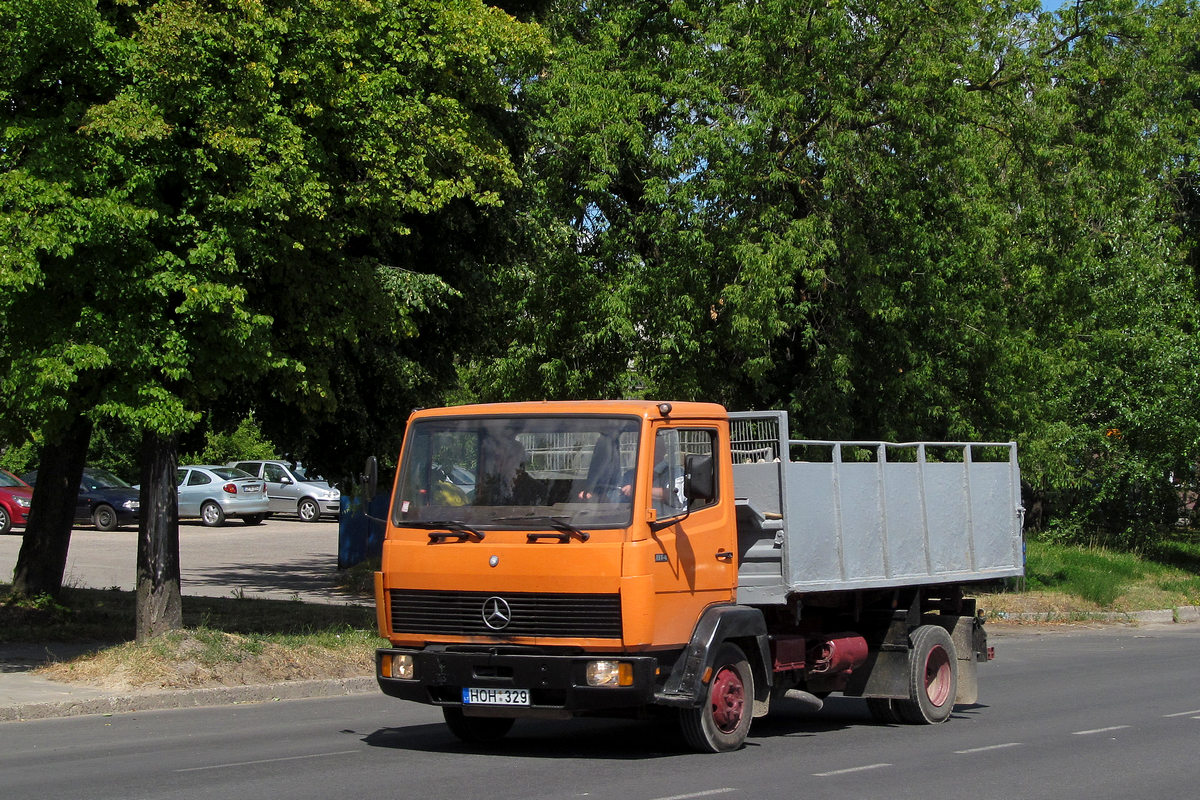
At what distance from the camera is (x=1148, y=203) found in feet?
92.0

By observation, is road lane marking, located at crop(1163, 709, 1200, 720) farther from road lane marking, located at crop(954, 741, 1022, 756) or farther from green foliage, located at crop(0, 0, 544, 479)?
green foliage, located at crop(0, 0, 544, 479)

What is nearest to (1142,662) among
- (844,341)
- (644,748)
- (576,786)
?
(844,341)

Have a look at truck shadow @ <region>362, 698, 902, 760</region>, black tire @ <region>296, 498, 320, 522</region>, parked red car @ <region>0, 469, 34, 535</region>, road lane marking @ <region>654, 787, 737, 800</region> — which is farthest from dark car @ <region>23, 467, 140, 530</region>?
road lane marking @ <region>654, 787, 737, 800</region>

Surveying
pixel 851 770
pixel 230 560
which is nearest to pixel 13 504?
pixel 230 560

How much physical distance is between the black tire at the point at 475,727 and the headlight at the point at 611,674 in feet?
5.41

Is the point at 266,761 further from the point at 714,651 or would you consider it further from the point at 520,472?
the point at 714,651

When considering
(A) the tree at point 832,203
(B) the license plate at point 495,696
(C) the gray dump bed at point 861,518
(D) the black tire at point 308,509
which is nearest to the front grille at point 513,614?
(B) the license plate at point 495,696

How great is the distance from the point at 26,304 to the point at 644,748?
659cm

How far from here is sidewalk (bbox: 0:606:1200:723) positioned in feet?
36.6

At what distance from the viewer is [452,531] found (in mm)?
8906

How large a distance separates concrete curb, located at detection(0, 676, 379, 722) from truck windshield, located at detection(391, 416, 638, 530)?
401 centimetres

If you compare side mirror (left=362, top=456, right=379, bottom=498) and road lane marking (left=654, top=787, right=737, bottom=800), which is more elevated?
side mirror (left=362, top=456, right=379, bottom=498)

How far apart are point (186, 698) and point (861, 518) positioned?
20.3ft

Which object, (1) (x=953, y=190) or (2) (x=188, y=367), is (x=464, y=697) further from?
(1) (x=953, y=190)
